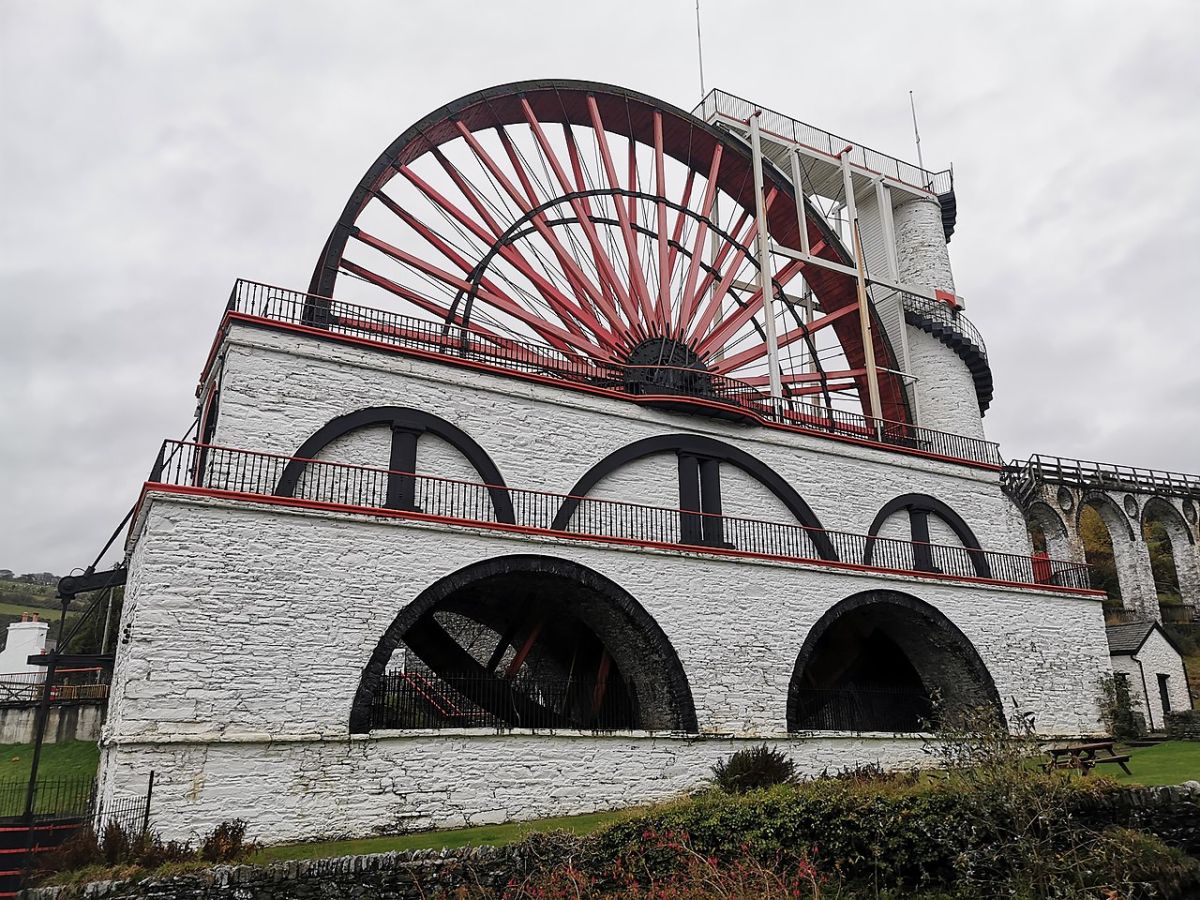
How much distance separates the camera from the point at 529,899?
8156mm

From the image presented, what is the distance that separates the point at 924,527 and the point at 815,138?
12.0 metres

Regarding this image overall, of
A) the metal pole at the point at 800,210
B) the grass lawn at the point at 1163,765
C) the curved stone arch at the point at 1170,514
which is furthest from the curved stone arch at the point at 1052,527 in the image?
the metal pole at the point at 800,210

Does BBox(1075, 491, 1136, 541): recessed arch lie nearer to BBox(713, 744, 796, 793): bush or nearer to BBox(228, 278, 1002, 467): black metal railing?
BBox(228, 278, 1002, 467): black metal railing

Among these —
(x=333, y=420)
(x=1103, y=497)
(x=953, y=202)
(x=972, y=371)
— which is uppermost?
(x=953, y=202)

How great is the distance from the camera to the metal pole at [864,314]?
2167 cm

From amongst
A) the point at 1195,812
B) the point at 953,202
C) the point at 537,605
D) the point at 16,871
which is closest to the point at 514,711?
the point at 537,605

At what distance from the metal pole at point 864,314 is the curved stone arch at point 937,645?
476 cm

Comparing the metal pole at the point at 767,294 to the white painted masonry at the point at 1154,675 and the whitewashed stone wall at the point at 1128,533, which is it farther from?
the whitewashed stone wall at the point at 1128,533

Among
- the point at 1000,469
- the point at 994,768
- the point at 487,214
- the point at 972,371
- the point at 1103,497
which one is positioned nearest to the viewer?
the point at 994,768

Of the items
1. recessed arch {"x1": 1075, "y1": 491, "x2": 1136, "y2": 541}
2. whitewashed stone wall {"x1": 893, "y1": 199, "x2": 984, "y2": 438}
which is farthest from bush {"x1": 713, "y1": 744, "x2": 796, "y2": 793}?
recessed arch {"x1": 1075, "y1": 491, "x2": 1136, "y2": 541}

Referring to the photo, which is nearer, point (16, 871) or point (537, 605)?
point (16, 871)

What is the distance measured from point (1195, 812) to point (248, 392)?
1223 cm

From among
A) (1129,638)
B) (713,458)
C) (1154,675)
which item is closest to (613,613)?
(713,458)

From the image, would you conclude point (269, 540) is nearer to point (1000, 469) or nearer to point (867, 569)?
point (867, 569)
